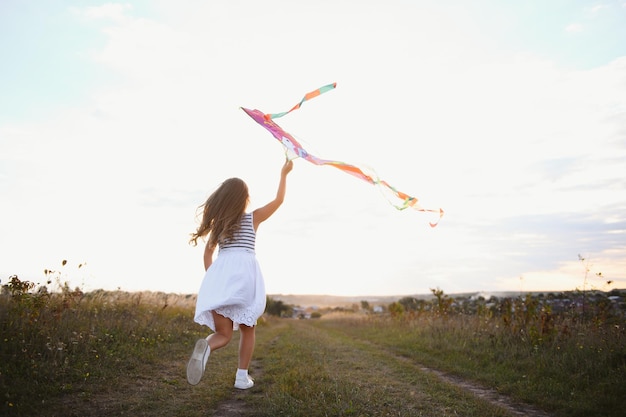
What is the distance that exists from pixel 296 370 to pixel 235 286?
98.0 inches

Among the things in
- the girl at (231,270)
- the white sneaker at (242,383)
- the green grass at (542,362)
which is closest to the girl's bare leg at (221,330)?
the girl at (231,270)

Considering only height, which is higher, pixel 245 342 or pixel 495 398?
pixel 245 342

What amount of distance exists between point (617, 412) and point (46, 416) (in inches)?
247

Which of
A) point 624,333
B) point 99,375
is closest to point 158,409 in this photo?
point 99,375

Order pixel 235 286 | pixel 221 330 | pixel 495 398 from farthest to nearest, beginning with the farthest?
pixel 495 398 < pixel 221 330 < pixel 235 286

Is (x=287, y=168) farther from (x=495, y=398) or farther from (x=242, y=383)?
(x=495, y=398)

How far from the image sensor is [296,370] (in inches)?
267

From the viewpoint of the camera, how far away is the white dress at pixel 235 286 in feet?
16.5

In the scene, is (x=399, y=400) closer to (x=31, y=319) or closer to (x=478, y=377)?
(x=478, y=377)

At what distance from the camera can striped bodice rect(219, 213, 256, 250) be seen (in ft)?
17.3

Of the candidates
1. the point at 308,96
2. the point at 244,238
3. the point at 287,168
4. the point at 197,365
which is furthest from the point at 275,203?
the point at 197,365

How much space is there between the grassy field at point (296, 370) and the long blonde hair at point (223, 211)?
199 centimetres

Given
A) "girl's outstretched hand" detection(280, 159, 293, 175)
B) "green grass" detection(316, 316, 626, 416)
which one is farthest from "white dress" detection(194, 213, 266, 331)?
"green grass" detection(316, 316, 626, 416)

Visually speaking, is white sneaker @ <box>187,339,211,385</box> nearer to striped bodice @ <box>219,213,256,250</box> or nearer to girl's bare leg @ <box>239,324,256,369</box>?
girl's bare leg @ <box>239,324,256,369</box>
